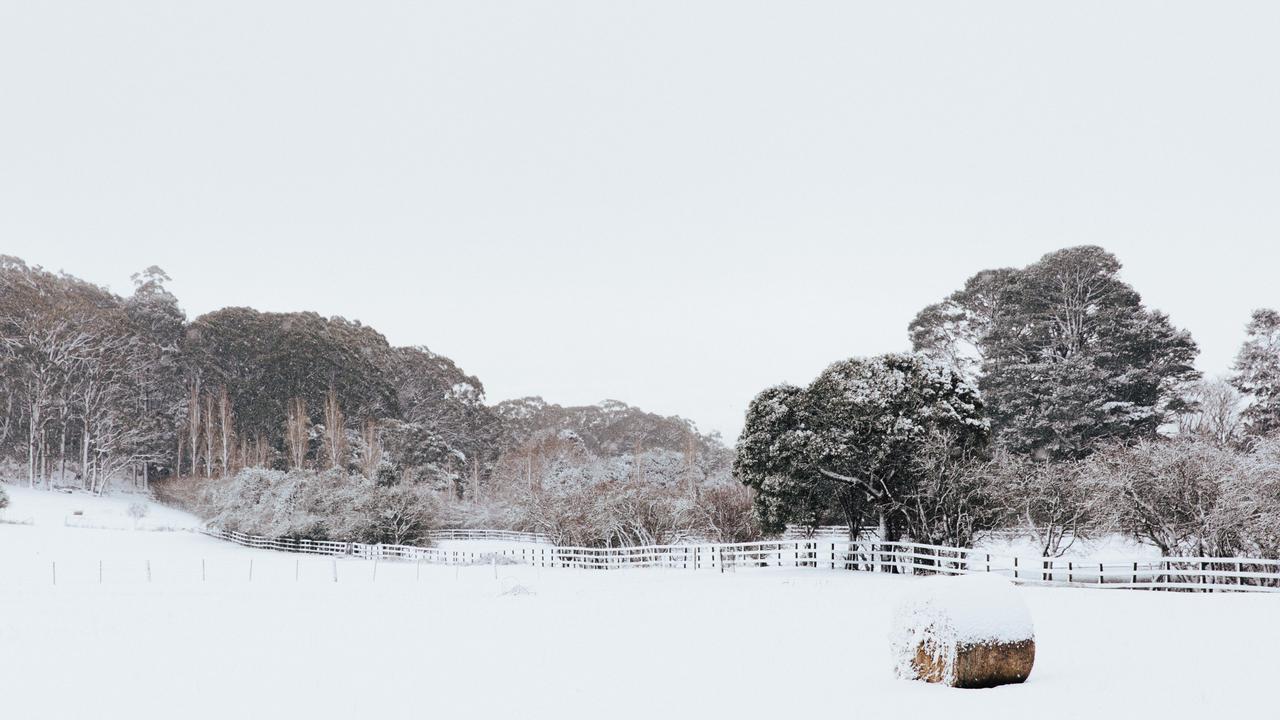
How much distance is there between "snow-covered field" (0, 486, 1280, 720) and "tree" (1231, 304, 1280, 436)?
93.0 ft

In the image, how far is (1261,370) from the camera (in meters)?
38.3

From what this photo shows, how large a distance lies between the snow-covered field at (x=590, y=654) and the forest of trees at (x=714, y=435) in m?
6.02

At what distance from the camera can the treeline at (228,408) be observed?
6284 centimetres

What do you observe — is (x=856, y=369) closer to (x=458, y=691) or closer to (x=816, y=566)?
(x=816, y=566)

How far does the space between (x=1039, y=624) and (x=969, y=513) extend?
1294cm

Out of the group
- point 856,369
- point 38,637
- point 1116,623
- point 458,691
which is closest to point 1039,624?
point 1116,623

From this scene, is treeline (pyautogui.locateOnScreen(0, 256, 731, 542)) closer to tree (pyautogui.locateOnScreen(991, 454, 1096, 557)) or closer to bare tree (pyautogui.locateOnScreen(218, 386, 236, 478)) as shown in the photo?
bare tree (pyautogui.locateOnScreen(218, 386, 236, 478))

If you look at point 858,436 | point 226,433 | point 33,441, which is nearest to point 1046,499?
point 858,436

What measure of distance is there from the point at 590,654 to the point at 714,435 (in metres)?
85.7

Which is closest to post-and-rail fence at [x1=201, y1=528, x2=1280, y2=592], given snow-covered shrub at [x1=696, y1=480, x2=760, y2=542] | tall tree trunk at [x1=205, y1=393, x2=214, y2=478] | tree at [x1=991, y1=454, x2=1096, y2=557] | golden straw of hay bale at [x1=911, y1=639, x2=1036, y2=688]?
tree at [x1=991, y1=454, x2=1096, y2=557]

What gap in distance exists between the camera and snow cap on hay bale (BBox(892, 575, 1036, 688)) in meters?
7.93

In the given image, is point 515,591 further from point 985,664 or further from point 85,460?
point 85,460

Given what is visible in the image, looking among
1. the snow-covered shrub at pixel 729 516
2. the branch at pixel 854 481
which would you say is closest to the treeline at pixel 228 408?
the snow-covered shrub at pixel 729 516

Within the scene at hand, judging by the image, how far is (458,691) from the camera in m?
8.81
